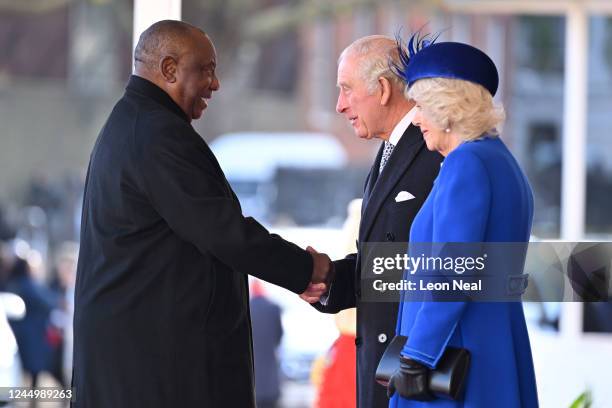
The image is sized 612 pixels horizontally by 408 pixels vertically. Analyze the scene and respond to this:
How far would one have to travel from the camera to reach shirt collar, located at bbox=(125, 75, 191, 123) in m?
3.55

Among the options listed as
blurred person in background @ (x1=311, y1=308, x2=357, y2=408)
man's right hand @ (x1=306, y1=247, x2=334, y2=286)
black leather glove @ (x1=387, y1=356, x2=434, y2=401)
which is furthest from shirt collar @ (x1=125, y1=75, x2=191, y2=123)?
blurred person in background @ (x1=311, y1=308, x2=357, y2=408)

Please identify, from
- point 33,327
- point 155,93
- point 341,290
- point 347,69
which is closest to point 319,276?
point 341,290

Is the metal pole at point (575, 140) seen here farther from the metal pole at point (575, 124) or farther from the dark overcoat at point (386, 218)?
the dark overcoat at point (386, 218)

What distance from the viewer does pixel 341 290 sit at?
3787 mm

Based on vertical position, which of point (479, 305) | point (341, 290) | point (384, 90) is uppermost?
point (384, 90)

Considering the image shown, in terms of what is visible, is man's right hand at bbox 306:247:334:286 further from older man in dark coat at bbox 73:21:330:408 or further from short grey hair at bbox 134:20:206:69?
short grey hair at bbox 134:20:206:69

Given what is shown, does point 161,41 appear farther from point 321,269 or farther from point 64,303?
point 64,303

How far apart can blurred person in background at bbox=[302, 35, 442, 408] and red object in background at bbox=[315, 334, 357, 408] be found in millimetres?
1321

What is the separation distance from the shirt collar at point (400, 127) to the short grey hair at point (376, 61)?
3.3 inches

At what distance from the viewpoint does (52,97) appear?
2519 cm

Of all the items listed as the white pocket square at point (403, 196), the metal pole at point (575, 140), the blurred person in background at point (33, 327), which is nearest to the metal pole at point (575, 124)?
the metal pole at point (575, 140)

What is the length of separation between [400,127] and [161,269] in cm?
86

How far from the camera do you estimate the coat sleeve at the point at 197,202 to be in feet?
11.1

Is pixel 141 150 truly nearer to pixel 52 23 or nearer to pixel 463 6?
pixel 463 6
